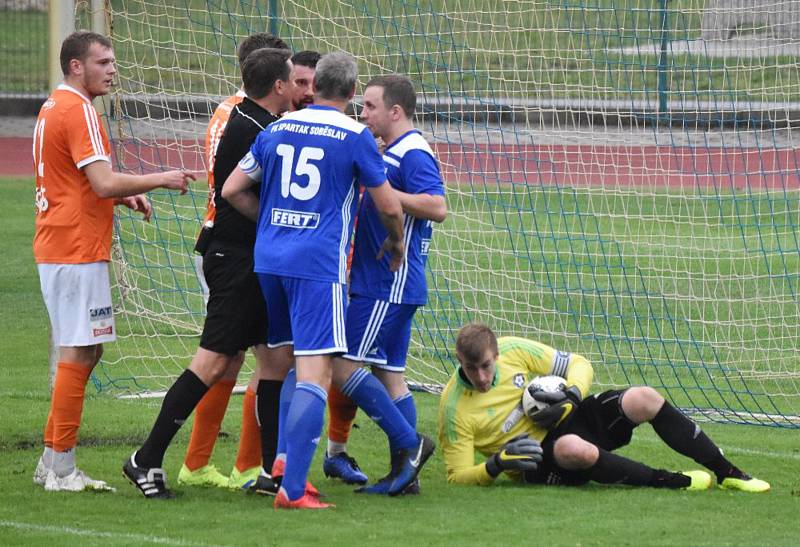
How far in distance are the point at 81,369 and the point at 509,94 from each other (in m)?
6.54

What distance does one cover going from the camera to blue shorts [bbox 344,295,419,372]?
6.17 meters

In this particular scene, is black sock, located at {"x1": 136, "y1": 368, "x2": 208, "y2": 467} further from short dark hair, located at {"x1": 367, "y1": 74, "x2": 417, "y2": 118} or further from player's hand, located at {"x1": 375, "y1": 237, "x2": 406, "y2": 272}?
short dark hair, located at {"x1": 367, "y1": 74, "x2": 417, "y2": 118}

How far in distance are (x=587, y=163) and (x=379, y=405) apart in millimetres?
6894

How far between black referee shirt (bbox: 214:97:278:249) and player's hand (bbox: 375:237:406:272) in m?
0.60

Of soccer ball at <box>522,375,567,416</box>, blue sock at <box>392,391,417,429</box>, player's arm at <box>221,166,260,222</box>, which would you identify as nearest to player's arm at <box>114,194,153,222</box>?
player's arm at <box>221,166,260,222</box>

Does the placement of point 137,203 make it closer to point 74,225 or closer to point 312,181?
point 74,225

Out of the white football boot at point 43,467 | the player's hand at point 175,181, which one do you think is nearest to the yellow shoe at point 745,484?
the player's hand at point 175,181

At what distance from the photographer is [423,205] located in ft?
20.0

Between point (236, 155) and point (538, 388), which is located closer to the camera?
point (236, 155)

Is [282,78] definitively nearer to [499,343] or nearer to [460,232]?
[499,343]

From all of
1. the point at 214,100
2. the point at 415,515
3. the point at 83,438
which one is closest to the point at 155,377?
the point at 83,438

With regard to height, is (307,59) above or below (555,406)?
above

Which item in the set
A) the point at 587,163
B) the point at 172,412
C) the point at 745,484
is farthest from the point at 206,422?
the point at 587,163

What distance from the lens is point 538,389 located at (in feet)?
20.9
